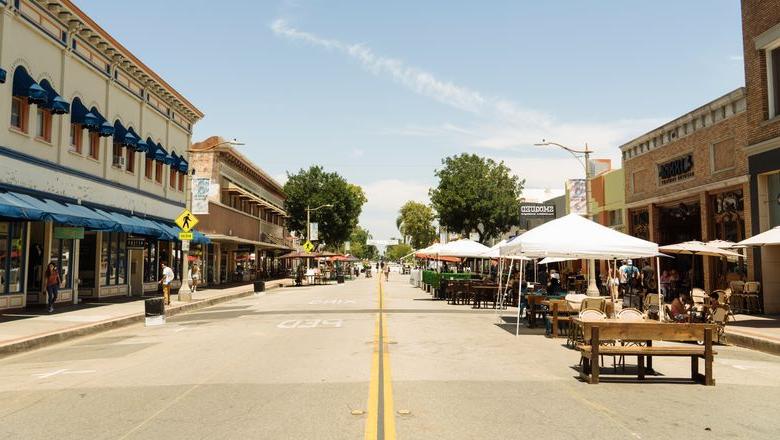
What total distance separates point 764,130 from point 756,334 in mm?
9210

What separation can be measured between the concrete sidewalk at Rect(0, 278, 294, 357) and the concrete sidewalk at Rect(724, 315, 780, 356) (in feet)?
53.5

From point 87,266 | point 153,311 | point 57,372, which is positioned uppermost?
point 87,266

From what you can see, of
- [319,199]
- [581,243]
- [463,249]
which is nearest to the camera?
[581,243]

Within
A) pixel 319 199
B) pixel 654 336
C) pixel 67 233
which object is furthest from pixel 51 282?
pixel 319 199

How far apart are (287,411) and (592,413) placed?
358 cm

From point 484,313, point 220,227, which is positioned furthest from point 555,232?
point 220,227

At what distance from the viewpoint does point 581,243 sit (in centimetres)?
1477

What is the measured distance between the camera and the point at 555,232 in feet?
50.2

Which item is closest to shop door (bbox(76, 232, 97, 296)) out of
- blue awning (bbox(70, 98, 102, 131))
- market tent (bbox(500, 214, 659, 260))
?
blue awning (bbox(70, 98, 102, 131))

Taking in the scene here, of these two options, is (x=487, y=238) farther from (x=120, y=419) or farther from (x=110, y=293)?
(x=120, y=419)

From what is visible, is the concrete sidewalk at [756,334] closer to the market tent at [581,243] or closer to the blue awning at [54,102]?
the market tent at [581,243]

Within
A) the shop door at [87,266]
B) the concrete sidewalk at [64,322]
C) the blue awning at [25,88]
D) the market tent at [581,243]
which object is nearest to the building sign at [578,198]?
the market tent at [581,243]

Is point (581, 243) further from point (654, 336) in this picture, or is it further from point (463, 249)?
point (463, 249)

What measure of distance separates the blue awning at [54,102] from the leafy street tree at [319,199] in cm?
4732
